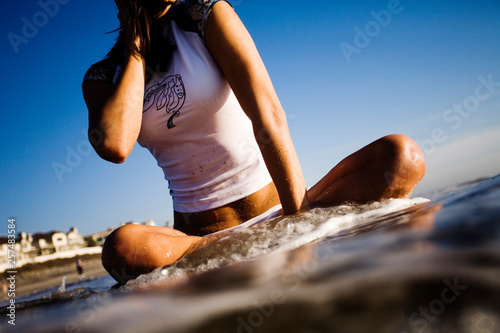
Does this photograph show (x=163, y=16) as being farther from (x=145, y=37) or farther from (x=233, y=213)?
(x=233, y=213)

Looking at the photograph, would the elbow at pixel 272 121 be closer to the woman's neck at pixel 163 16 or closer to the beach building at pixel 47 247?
the woman's neck at pixel 163 16

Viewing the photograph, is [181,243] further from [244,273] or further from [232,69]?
[232,69]

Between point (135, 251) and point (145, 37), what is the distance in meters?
1.35

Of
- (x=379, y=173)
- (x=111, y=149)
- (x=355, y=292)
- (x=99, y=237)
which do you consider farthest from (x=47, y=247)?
(x=355, y=292)

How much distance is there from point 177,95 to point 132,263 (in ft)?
3.22

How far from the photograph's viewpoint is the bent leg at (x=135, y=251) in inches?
44.1

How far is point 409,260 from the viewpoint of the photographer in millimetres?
518

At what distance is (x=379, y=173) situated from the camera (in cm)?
135

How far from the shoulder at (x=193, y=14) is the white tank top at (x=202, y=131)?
62mm

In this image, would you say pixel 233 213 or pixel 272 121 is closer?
pixel 272 121

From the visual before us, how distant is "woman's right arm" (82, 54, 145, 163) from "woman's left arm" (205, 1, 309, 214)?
0.48m

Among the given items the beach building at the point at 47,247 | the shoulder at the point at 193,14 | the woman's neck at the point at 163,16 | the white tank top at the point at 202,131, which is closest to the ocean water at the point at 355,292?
the white tank top at the point at 202,131

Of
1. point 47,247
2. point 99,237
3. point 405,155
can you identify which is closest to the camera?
point 405,155

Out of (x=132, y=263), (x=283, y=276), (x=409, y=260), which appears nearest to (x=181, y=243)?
(x=132, y=263)
